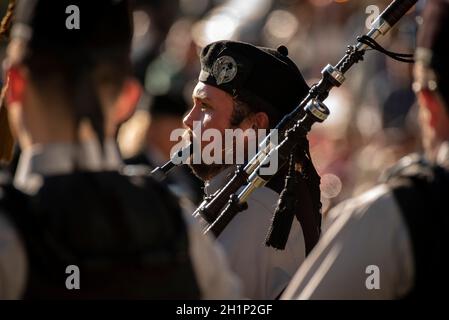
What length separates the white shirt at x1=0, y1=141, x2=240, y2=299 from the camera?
331 centimetres

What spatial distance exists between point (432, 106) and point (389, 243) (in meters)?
0.73

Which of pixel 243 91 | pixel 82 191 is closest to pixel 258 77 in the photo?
pixel 243 91

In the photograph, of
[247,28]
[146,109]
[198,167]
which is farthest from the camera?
[247,28]

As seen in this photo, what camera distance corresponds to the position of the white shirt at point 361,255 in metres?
3.46

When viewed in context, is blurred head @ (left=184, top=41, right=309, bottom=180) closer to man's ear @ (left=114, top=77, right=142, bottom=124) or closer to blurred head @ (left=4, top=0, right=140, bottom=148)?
man's ear @ (left=114, top=77, right=142, bottom=124)

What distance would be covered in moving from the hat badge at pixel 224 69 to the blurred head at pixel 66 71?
6.53 feet

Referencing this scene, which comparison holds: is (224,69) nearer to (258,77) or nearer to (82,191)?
(258,77)

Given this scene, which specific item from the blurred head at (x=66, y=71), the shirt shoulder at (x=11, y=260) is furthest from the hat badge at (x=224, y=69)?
the shirt shoulder at (x=11, y=260)

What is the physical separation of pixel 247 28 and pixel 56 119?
10876 millimetres

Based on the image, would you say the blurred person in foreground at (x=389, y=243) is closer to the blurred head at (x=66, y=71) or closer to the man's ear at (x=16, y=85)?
the blurred head at (x=66, y=71)

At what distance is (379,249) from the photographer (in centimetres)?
349
